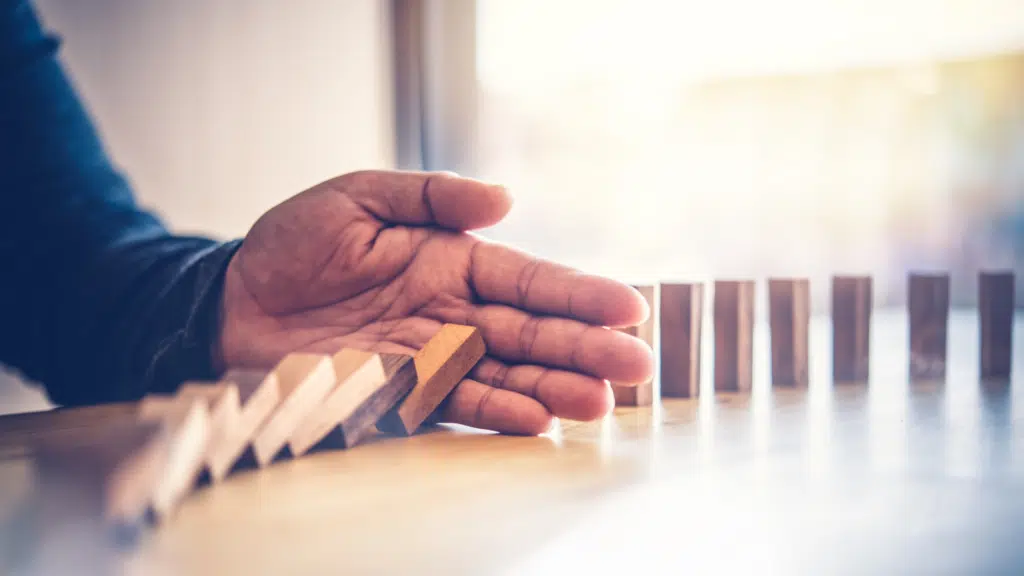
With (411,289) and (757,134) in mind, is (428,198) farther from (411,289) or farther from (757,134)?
(757,134)

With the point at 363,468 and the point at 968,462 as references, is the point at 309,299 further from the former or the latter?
the point at 968,462

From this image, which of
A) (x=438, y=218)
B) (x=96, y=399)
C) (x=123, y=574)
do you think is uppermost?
(x=438, y=218)

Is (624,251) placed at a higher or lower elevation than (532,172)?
lower

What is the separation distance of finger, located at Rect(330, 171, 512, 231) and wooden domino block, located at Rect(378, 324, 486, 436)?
143mm

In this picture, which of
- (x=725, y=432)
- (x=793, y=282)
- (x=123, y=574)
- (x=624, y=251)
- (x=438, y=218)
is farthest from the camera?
(x=624, y=251)

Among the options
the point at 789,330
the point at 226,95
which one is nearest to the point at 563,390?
the point at 789,330

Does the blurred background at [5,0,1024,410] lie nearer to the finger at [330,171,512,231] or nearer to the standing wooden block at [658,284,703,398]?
the finger at [330,171,512,231]

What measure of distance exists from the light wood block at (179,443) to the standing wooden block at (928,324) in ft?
3.10

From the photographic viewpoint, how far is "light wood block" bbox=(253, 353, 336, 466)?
0.58m

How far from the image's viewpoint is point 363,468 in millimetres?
575

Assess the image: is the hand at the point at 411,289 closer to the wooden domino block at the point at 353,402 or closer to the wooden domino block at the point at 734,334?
the wooden domino block at the point at 353,402

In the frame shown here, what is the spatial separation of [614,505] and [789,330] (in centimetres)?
58

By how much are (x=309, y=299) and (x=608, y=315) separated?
40 cm

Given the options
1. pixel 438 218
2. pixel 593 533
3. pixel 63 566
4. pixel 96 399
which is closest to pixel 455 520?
pixel 593 533
